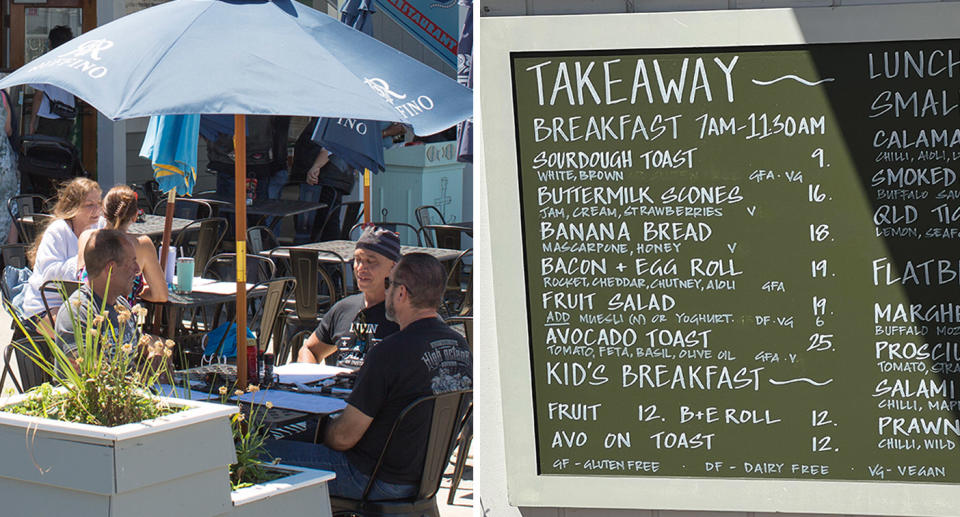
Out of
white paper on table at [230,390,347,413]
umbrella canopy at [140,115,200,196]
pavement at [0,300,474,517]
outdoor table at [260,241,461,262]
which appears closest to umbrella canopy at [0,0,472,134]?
umbrella canopy at [140,115,200,196]

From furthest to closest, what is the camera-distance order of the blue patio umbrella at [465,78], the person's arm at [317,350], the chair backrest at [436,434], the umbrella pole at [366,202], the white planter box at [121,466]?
the umbrella pole at [366,202] < the blue patio umbrella at [465,78] < the person's arm at [317,350] < the chair backrest at [436,434] < the white planter box at [121,466]

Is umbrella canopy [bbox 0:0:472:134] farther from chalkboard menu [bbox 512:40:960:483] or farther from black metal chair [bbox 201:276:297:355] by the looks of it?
black metal chair [bbox 201:276:297:355]

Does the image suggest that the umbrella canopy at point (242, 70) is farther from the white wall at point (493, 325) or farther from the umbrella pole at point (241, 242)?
the white wall at point (493, 325)

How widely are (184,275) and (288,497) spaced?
3.07m

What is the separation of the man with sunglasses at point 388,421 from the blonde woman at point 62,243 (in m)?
2.27

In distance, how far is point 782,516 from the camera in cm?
337

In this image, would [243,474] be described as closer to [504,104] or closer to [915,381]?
[504,104]

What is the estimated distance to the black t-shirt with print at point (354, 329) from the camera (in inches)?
212

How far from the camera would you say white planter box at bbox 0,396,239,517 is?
122 inches

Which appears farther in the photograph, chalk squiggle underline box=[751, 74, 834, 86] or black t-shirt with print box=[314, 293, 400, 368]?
black t-shirt with print box=[314, 293, 400, 368]

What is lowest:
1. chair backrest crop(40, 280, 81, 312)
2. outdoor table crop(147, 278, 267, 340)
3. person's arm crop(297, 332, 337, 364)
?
person's arm crop(297, 332, 337, 364)

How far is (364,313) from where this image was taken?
5.51m

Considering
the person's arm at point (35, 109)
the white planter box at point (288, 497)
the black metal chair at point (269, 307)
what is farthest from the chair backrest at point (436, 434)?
the person's arm at point (35, 109)

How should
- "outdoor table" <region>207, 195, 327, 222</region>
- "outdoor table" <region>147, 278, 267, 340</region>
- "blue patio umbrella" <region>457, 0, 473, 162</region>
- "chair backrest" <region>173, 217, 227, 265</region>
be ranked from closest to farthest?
"outdoor table" <region>147, 278, 267, 340</region>
"blue patio umbrella" <region>457, 0, 473, 162</region>
"chair backrest" <region>173, 217, 227, 265</region>
"outdoor table" <region>207, 195, 327, 222</region>
